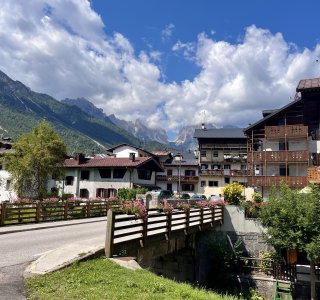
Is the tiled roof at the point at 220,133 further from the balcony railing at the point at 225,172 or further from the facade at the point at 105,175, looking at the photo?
the facade at the point at 105,175

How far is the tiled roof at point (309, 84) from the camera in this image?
37.3 meters

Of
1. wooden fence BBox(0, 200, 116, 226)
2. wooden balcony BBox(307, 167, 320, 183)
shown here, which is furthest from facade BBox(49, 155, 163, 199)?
wooden balcony BBox(307, 167, 320, 183)

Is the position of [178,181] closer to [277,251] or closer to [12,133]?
[277,251]

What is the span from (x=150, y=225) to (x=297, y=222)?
28.1ft

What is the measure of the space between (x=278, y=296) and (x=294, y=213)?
5.44 m

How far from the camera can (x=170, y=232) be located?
15.2 meters

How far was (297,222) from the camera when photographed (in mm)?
19562

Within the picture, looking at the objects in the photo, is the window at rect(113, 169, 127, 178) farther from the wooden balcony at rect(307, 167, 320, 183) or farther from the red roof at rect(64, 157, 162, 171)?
the wooden balcony at rect(307, 167, 320, 183)

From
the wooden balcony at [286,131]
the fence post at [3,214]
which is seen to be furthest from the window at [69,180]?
the fence post at [3,214]

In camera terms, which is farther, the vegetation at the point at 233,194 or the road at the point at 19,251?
the vegetation at the point at 233,194

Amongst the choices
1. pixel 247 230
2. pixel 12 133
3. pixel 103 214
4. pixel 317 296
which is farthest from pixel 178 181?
pixel 12 133

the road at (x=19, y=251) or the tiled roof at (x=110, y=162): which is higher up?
the tiled roof at (x=110, y=162)

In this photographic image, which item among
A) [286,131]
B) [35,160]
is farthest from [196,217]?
[35,160]

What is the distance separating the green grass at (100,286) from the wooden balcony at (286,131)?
33.1 meters
